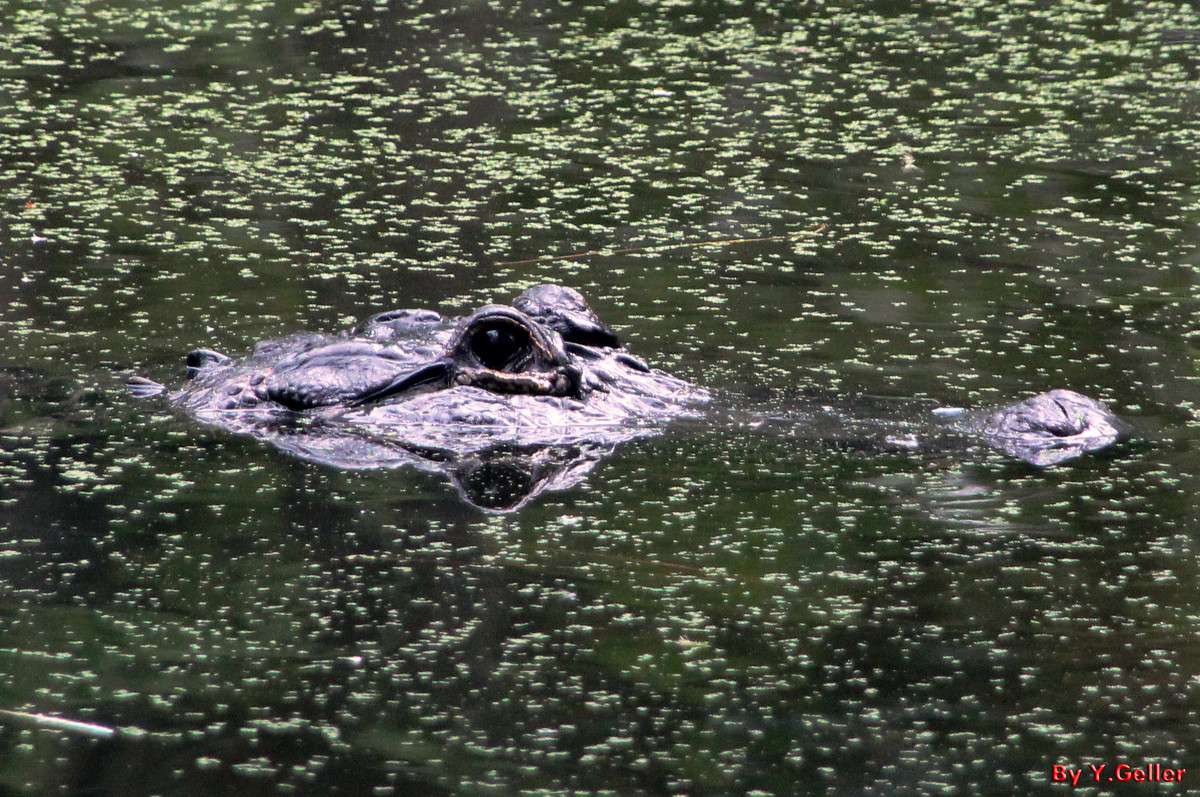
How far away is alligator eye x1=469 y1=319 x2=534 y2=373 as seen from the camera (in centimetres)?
437

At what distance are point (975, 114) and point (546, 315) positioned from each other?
3918mm

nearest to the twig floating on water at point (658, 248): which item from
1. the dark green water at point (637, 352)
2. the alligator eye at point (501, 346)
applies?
the dark green water at point (637, 352)

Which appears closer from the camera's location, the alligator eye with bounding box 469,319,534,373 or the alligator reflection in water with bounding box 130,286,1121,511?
the alligator reflection in water with bounding box 130,286,1121,511

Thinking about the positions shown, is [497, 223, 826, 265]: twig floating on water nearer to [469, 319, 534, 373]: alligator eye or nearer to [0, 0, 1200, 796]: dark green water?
[0, 0, 1200, 796]: dark green water

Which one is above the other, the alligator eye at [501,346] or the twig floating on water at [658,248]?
the twig floating on water at [658,248]

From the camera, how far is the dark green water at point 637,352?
2809 millimetres

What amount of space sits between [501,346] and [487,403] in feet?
0.50

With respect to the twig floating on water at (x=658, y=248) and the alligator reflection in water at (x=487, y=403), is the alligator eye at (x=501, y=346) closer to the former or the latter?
the alligator reflection in water at (x=487, y=403)

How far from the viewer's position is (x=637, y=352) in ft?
16.7

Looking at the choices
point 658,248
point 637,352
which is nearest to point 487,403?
point 637,352

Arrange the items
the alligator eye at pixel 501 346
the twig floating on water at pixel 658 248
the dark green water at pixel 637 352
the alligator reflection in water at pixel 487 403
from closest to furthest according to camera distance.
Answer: the dark green water at pixel 637 352, the alligator reflection in water at pixel 487 403, the alligator eye at pixel 501 346, the twig floating on water at pixel 658 248

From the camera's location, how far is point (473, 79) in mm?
8320

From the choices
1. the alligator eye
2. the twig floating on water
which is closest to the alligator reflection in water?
the alligator eye

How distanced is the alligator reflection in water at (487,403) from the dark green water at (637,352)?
0.13 meters
